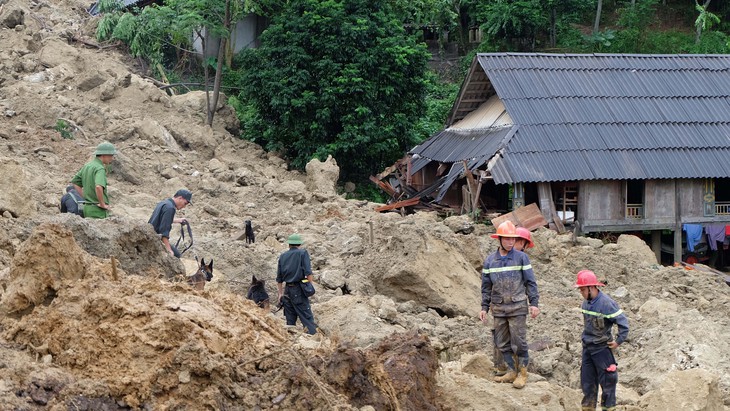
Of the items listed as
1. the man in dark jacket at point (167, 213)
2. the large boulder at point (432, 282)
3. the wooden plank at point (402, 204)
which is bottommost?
the wooden plank at point (402, 204)

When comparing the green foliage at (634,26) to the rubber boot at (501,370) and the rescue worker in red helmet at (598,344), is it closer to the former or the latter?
the rescue worker in red helmet at (598,344)

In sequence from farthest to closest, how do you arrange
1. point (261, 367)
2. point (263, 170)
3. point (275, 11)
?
point (275, 11) < point (263, 170) < point (261, 367)

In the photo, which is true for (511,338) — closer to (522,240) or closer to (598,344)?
(598,344)

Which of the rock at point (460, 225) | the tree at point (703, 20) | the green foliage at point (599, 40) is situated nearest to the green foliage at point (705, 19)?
the tree at point (703, 20)

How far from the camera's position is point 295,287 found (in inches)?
417

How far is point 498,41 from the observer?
37.9 m

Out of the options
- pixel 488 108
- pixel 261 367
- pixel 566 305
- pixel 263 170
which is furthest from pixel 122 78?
pixel 261 367

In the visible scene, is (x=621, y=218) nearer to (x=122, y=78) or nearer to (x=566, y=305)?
(x=566, y=305)

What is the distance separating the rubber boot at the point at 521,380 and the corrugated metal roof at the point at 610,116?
13968 mm

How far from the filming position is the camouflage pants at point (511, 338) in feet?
28.3

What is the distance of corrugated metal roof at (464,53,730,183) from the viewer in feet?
76.4

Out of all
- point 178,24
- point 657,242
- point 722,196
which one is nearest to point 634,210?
point 657,242

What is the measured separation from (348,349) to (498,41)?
3243cm

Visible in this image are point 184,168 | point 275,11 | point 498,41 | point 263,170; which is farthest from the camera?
point 498,41
